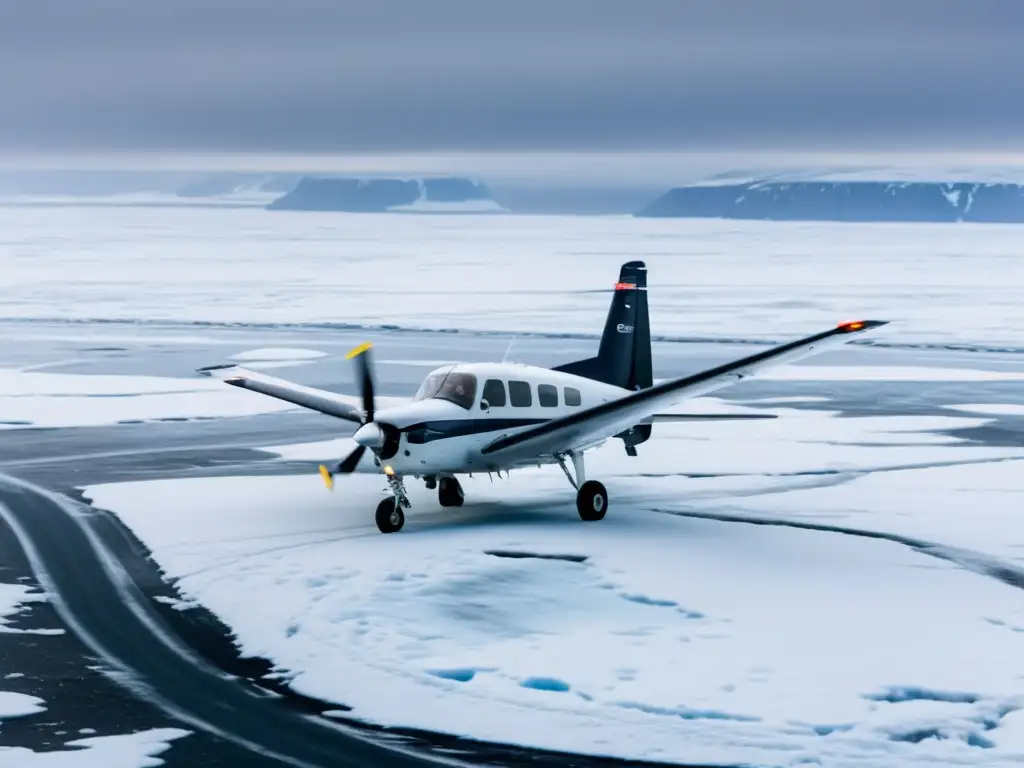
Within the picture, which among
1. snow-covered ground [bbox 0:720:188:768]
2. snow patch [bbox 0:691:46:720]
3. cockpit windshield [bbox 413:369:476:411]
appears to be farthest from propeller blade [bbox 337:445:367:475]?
snow-covered ground [bbox 0:720:188:768]

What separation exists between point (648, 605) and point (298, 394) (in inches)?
362

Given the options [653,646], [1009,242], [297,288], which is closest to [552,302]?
[297,288]

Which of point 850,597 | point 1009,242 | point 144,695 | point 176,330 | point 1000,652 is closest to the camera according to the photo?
point 144,695

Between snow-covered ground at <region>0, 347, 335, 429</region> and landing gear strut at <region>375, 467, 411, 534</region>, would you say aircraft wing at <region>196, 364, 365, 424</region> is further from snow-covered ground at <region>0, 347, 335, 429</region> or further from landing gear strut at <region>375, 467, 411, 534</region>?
snow-covered ground at <region>0, 347, 335, 429</region>

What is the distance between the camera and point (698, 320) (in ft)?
184

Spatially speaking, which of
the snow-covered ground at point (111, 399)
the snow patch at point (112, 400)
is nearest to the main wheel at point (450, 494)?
the snow patch at point (112, 400)

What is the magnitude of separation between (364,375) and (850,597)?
733 centimetres

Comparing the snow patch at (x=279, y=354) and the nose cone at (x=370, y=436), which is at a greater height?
the snow patch at (x=279, y=354)

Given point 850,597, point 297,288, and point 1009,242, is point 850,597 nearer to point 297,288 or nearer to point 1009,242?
point 297,288

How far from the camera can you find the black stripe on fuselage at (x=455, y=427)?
1891cm

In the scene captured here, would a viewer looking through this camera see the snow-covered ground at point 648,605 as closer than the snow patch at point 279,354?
Yes

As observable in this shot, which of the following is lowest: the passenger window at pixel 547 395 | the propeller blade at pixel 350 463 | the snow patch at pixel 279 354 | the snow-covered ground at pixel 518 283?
the propeller blade at pixel 350 463

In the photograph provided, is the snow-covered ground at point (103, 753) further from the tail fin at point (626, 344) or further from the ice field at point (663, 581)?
the tail fin at point (626, 344)

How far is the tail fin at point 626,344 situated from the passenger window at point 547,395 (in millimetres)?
2061
